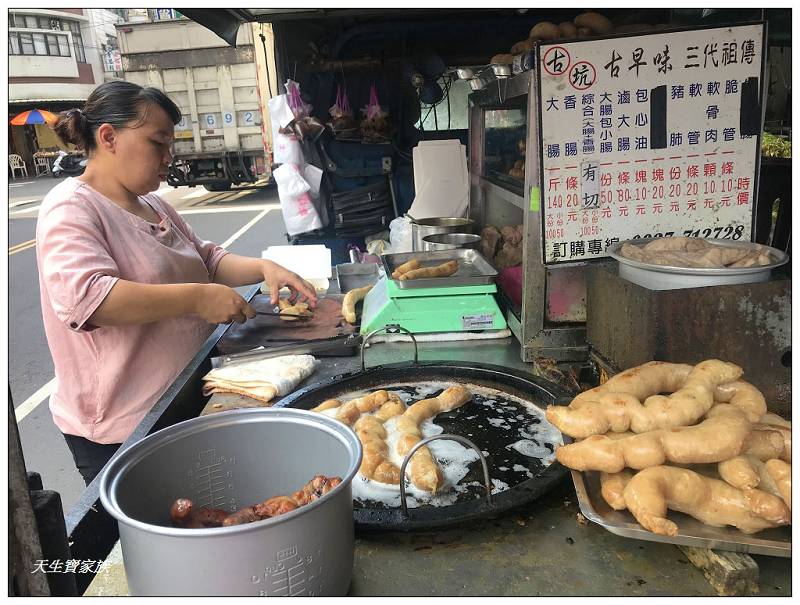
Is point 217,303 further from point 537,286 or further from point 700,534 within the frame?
point 700,534

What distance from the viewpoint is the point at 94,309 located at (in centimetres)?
208

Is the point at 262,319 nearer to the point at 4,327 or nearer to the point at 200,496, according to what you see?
the point at 200,496

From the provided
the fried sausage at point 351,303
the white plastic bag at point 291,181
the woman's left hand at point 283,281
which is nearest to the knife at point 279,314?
the woman's left hand at point 283,281

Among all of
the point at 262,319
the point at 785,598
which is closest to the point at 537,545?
the point at 785,598

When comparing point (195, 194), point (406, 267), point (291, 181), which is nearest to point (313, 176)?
point (291, 181)

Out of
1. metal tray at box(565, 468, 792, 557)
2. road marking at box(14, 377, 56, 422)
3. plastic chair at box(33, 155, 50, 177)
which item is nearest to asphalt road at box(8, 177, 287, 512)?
road marking at box(14, 377, 56, 422)

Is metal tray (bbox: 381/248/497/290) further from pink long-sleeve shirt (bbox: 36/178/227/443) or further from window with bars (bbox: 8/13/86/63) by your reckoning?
window with bars (bbox: 8/13/86/63)

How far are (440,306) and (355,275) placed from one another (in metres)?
1.54

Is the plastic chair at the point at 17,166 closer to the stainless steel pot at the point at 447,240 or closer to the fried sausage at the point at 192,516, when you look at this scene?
the stainless steel pot at the point at 447,240

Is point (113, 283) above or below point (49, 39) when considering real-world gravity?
below

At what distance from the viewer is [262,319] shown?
127 inches

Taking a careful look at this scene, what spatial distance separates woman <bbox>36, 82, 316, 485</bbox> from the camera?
213 cm

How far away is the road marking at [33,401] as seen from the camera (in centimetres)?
527

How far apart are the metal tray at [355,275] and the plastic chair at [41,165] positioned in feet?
106
